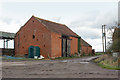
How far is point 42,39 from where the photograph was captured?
116 ft

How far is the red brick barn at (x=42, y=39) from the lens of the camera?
34628 mm

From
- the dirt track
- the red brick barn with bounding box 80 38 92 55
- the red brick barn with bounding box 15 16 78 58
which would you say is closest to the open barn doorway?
the red brick barn with bounding box 15 16 78 58

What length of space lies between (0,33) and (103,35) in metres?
26.3

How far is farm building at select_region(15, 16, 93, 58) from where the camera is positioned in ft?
114

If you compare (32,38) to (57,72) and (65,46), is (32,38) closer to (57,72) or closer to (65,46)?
(65,46)

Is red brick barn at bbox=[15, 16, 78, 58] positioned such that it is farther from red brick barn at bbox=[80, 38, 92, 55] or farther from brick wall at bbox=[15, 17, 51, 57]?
red brick barn at bbox=[80, 38, 92, 55]

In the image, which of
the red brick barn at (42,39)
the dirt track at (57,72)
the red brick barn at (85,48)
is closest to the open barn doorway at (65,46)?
the red brick barn at (42,39)

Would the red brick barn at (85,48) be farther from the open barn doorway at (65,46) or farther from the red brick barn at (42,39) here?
the open barn doorway at (65,46)

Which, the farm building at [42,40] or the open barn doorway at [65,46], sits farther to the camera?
the open barn doorway at [65,46]

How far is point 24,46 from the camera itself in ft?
126

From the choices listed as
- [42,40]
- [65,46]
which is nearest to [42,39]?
[42,40]

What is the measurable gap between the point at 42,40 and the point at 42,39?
0.71ft

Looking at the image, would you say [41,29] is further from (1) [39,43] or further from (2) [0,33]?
(2) [0,33]

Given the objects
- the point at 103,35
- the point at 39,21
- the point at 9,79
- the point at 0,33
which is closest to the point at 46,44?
the point at 39,21
